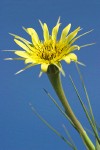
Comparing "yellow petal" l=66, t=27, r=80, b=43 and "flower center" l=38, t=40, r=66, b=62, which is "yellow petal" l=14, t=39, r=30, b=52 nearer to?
"flower center" l=38, t=40, r=66, b=62

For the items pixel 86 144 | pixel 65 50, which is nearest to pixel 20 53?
pixel 65 50

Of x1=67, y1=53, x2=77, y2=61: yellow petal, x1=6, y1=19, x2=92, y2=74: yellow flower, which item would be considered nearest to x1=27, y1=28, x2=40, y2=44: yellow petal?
x1=6, y1=19, x2=92, y2=74: yellow flower

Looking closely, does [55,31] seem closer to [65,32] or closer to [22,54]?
[65,32]

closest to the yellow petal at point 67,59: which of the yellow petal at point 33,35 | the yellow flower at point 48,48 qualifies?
the yellow flower at point 48,48

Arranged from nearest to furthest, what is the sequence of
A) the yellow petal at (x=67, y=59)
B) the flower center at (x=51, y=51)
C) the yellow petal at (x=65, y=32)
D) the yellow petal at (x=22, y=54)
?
1. the yellow petal at (x=67, y=59)
2. the yellow petal at (x=22, y=54)
3. the flower center at (x=51, y=51)
4. the yellow petal at (x=65, y=32)

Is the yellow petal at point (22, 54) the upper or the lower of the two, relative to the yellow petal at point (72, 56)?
upper

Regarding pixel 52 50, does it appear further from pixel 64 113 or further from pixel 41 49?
pixel 64 113

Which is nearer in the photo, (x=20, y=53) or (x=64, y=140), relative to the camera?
(x=20, y=53)

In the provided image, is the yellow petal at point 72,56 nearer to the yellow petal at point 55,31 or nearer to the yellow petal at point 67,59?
the yellow petal at point 67,59
